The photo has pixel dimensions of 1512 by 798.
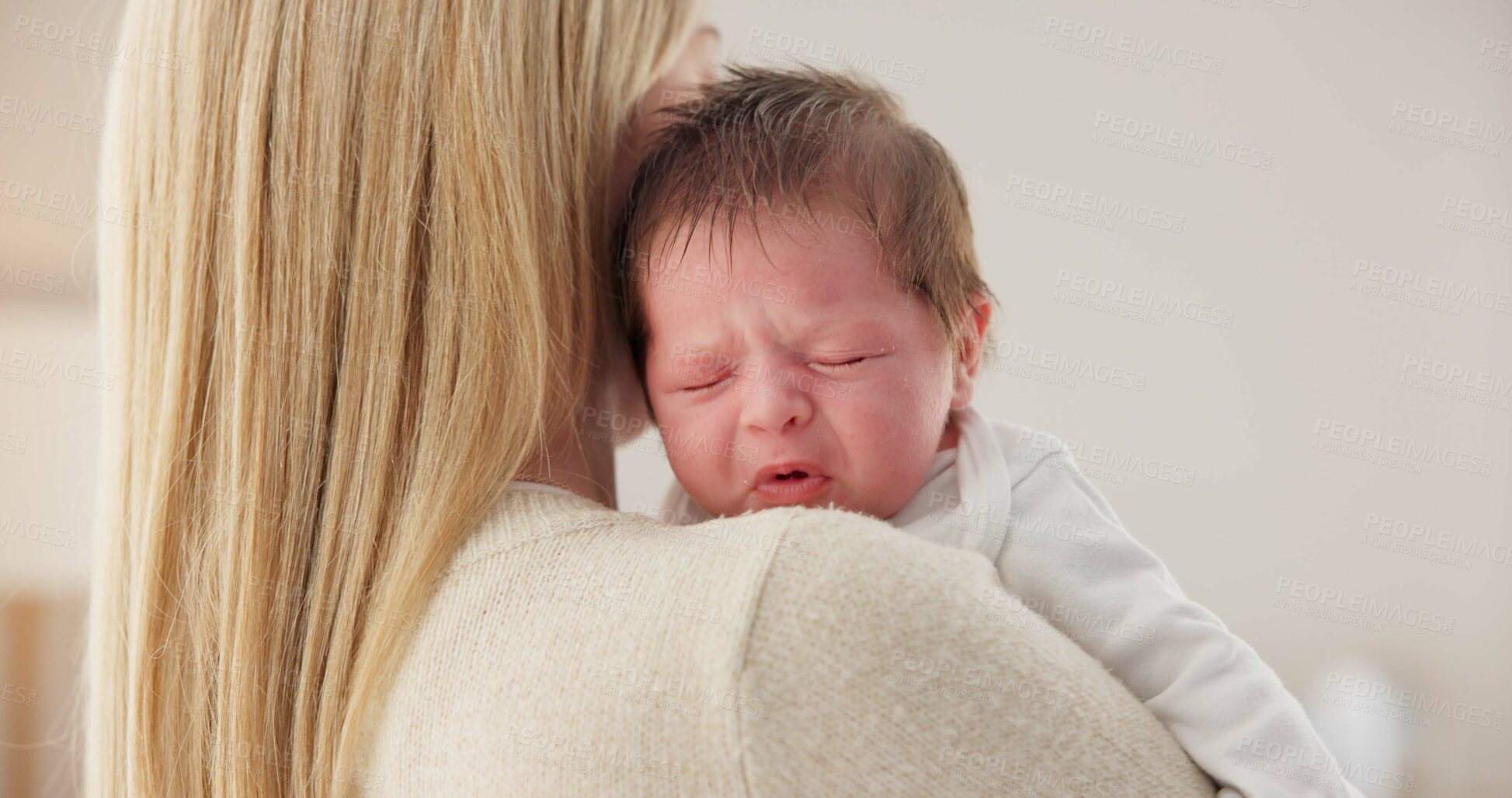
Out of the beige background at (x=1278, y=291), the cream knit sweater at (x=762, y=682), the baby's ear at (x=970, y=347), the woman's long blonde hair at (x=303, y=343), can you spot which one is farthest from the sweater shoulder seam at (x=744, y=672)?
the beige background at (x=1278, y=291)

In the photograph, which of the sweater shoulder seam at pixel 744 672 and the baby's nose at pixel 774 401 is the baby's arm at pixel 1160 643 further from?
the sweater shoulder seam at pixel 744 672

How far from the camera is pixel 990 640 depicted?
0.62 metres

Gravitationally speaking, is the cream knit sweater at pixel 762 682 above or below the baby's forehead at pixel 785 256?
below

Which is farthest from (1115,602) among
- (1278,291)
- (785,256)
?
(1278,291)

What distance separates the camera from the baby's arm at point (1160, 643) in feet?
2.39

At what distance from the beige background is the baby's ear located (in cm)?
178

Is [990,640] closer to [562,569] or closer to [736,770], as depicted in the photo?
[736,770]

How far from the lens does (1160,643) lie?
79 cm

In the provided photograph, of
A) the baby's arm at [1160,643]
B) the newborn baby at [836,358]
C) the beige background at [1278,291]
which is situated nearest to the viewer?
the baby's arm at [1160,643]

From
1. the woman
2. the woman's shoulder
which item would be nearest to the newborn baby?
the woman

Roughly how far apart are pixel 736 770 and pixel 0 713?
2.52 metres

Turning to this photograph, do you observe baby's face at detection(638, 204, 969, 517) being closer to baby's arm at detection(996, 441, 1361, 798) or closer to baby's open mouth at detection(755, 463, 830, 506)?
baby's open mouth at detection(755, 463, 830, 506)

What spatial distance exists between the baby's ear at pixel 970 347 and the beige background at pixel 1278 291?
1776mm

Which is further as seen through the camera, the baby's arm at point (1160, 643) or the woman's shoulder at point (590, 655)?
the baby's arm at point (1160, 643)
